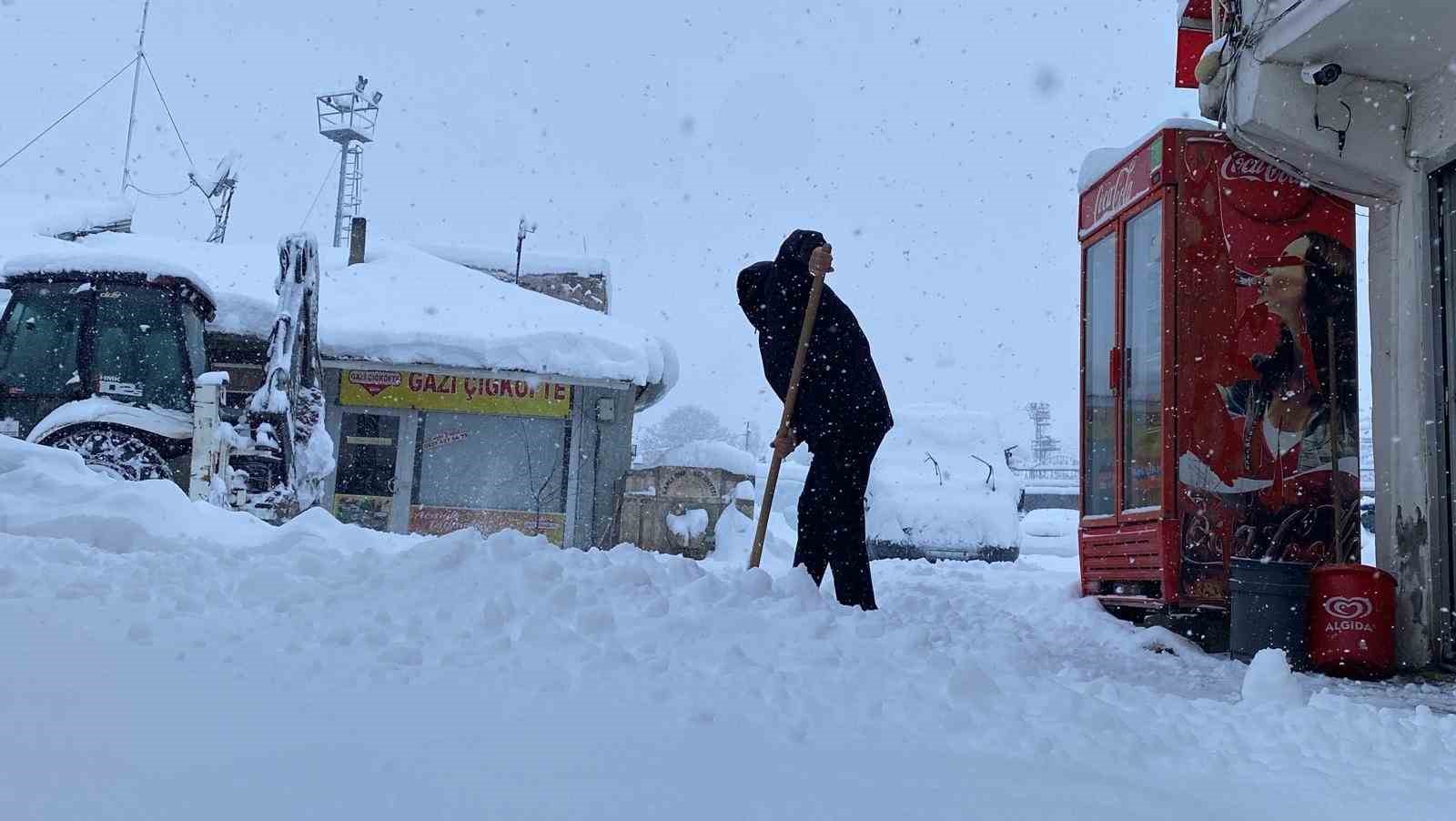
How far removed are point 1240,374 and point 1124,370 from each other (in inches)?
30.2

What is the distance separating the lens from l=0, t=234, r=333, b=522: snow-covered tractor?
7.71 metres

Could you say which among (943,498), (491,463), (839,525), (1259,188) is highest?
(1259,188)

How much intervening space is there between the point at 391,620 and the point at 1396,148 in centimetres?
555

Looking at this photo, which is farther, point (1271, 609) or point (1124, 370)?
point (1124, 370)

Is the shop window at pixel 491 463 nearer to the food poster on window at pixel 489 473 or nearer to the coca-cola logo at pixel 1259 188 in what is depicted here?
the food poster on window at pixel 489 473

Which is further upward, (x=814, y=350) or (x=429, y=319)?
(x=429, y=319)

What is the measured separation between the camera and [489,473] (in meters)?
15.3

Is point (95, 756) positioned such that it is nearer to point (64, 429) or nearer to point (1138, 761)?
point (1138, 761)

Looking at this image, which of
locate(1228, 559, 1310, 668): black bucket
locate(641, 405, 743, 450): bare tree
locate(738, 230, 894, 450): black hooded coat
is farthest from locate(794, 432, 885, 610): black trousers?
locate(641, 405, 743, 450): bare tree

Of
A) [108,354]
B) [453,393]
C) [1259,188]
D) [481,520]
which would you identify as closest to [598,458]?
[481,520]

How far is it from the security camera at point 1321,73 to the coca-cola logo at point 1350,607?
255cm

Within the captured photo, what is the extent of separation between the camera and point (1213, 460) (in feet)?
19.8

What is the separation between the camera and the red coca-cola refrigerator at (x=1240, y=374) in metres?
5.98

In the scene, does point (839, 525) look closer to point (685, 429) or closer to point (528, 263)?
point (528, 263)
